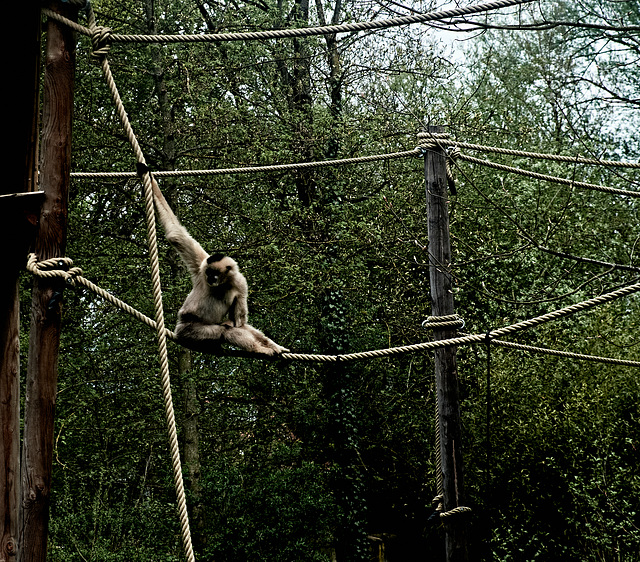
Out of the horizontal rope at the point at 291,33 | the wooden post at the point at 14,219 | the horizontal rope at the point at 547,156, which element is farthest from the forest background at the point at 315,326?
the wooden post at the point at 14,219

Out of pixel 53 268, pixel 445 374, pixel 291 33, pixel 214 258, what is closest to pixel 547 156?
pixel 445 374

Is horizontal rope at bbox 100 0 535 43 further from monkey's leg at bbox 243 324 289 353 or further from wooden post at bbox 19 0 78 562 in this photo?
monkey's leg at bbox 243 324 289 353

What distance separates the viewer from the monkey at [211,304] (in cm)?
469

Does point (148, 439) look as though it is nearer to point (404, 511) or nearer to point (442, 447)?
point (404, 511)

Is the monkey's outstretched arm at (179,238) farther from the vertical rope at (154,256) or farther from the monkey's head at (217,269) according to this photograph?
the vertical rope at (154,256)

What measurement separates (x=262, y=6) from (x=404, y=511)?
7641 millimetres

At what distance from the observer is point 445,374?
460cm

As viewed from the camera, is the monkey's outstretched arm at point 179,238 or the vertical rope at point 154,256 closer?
the vertical rope at point 154,256

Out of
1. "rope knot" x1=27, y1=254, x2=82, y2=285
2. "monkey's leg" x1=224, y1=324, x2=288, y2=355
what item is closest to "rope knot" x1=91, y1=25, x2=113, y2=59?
"rope knot" x1=27, y1=254, x2=82, y2=285

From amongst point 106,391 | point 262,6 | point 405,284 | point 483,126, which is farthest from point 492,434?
point 262,6

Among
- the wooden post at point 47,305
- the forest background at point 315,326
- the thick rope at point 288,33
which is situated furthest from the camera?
the forest background at point 315,326

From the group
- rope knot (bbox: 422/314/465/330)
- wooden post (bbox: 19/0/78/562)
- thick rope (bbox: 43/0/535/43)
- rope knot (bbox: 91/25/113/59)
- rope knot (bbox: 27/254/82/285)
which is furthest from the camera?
rope knot (bbox: 422/314/465/330)

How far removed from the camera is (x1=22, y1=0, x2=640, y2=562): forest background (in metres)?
8.45

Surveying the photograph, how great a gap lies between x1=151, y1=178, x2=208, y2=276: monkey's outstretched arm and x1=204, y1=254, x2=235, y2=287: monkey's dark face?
0.54 feet
